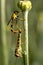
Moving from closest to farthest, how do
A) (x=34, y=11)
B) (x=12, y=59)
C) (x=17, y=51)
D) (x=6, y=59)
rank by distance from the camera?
(x=17, y=51)
(x=6, y=59)
(x=12, y=59)
(x=34, y=11)

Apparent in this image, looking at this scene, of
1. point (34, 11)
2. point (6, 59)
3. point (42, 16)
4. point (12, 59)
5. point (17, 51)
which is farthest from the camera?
point (34, 11)

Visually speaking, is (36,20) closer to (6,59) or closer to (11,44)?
(11,44)

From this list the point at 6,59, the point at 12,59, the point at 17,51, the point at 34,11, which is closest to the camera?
the point at 17,51

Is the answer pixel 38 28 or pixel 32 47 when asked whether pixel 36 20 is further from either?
pixel 32 47

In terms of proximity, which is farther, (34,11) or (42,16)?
(34,11)

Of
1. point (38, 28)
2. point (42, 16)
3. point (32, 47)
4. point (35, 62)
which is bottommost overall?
point (35, 62)

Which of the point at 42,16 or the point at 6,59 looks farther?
the point at 42,16

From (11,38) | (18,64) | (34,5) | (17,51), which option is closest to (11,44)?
(11,38)

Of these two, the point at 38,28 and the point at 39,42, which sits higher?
the point at 38,28

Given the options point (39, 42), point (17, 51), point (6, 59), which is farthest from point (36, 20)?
point (17, 51)
